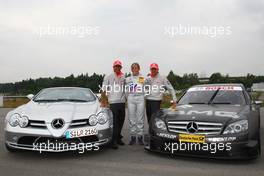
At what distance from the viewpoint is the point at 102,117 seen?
5770 mm

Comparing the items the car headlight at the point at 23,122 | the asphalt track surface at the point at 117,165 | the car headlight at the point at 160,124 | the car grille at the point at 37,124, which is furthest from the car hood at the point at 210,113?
the car headlight at the point at 23,122

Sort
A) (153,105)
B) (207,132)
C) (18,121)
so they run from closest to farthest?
(207,132) < (18,121) < (153,105)

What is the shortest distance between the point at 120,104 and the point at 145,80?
779 millimetres

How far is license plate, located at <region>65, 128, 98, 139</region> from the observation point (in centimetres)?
526

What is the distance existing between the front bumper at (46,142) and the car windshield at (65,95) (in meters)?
1.45

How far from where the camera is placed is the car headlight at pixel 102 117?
5699 mm

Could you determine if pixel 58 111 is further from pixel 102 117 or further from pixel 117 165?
pixel 117 165

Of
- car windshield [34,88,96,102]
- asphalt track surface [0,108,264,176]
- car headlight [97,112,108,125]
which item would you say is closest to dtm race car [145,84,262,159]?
asphalt track surface [0,108,264,176]

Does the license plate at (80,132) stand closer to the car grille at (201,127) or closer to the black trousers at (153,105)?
the car grille at (201,127)

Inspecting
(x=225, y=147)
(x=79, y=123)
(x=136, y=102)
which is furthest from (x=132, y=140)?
(x=225, y=147)

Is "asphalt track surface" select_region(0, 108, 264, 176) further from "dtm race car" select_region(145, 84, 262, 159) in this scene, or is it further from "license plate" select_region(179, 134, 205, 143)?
"license plate" select_region(179, 134, 205, 143)

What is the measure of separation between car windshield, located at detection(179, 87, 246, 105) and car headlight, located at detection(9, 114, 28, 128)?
10.8 feet

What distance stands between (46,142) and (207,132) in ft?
8.63

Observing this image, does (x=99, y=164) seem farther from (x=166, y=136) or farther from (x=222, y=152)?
(x=222, y=152)
